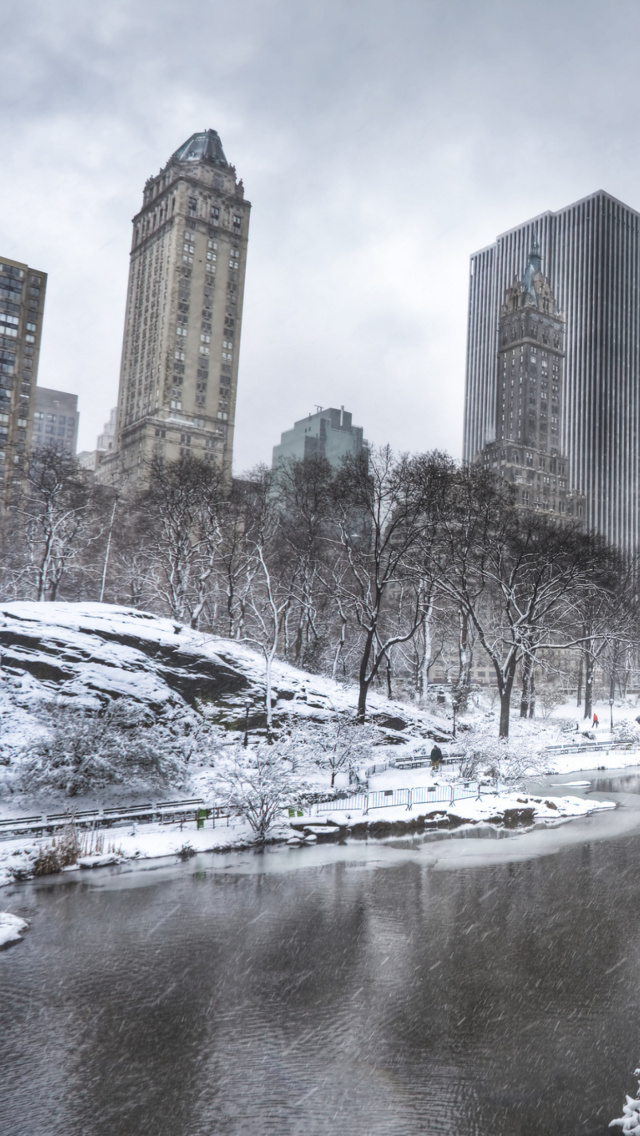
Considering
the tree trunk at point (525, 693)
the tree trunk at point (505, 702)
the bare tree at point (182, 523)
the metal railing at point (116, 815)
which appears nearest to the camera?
the metal railing at point (116, 815)

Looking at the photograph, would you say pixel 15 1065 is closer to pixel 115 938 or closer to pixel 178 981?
pixel 178 981

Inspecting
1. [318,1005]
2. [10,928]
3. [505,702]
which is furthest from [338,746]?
[318,1005]

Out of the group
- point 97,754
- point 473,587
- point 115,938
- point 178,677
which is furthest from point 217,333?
point 115,938

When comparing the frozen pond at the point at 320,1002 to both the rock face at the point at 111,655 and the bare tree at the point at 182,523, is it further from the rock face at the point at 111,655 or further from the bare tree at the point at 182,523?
the bare tree at the point at 182,523

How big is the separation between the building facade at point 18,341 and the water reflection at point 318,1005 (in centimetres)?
12829

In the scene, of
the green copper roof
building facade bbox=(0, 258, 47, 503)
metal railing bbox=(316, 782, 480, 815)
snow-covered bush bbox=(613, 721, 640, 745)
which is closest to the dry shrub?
metal railing bbox=(316, 782, 480, 815)

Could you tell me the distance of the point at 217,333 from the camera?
143500 millimetres

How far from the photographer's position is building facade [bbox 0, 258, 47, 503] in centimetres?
13488

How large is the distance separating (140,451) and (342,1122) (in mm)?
135133

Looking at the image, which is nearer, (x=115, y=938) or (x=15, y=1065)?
(x=15, y=1065)

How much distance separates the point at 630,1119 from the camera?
8.80 metres

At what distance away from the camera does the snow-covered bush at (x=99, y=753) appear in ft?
75.1

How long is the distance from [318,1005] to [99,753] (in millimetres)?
13214

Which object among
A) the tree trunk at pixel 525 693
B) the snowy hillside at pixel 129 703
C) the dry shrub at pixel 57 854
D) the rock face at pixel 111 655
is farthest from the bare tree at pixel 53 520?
the tree trunk at pixel 525 693
